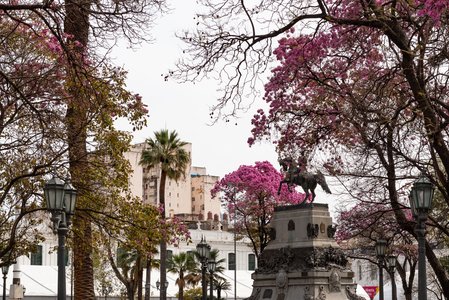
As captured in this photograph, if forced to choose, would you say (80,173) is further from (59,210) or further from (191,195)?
(191,195)

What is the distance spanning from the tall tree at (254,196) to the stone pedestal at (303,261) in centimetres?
1763

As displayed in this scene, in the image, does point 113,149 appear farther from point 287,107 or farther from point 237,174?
point 237,174

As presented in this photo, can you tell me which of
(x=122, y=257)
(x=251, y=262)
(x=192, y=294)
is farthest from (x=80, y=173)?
(x=251, y=262)

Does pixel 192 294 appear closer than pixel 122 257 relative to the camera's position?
No

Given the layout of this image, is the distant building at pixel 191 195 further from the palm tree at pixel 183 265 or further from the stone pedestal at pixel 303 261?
the stone pedestal at pixel 303 261

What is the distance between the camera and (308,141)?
20.6 m

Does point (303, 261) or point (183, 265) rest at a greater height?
point (183, 265)

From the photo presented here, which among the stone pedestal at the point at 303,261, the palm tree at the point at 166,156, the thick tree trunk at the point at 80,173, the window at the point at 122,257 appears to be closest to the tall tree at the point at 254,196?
the palm tree at the point at 166,156

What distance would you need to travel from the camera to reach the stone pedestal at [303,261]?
2753 centimetres

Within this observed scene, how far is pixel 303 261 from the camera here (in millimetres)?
27781

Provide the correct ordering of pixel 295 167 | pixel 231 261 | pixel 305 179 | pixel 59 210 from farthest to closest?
pixel 231 261
pixel 305 179
pixel 295 167
pixel 59 210

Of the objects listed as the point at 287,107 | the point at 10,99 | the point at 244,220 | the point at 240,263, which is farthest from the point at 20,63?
the point at 240,263

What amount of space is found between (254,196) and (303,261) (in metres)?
20.7

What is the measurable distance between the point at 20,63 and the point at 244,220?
28668mm
